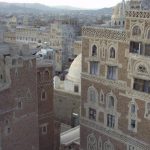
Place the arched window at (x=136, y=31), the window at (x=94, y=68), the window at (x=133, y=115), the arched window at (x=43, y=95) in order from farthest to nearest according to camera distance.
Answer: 1. the arched window at (x=43, y=95)
2. the window at (x=94, y=68)
3. the window at (x=133, y=115)
4. the arched window at (x=136, y=31)

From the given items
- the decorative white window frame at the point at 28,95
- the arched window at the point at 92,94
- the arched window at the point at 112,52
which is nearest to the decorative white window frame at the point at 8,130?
the decorative white window frame at the point at 28,95

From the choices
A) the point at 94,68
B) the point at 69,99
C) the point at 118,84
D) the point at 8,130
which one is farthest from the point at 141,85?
the point at 69,99

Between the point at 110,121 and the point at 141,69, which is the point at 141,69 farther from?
the point at 110,121

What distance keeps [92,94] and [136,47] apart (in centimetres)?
710

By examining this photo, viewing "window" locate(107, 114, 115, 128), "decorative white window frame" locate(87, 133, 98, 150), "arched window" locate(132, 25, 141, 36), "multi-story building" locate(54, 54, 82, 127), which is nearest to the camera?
"arched window" locate(132, 25, 141, 36)

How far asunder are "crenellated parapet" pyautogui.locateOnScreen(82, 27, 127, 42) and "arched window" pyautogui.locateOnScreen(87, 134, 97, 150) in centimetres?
990

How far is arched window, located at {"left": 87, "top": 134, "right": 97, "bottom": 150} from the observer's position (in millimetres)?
34781

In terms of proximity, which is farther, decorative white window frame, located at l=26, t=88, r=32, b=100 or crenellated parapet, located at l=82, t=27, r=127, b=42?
decorative white window frame, located at l=26, t=88, r=32, b=100

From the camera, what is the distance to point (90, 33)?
33156 mm

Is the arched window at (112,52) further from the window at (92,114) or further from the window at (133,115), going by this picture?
the window at (92,114)

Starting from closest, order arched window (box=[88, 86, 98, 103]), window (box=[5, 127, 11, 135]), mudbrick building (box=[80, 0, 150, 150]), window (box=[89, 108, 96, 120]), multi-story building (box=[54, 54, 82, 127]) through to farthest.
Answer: mudbrick building (box=[80, 0, 150, 150])
window (box=[5, 127, 11, 135])
arched window (box=[88, 86, 98, 103])
window (box=[89, 108, 96, 120])
multi-story building (box=[54, 54, 82, 127])

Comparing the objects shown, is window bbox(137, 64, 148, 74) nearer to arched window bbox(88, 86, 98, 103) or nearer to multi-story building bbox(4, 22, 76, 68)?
arched window bbox(88, 86, 98, 103)

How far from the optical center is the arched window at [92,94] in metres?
33.8

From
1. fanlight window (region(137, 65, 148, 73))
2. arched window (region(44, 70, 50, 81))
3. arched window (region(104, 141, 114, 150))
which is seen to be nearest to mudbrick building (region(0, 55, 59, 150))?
arched window (region(44, 70, 50, 81))
